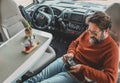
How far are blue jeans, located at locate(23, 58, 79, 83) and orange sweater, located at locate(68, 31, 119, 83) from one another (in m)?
0.10

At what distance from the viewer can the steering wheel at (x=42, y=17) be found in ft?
11.4

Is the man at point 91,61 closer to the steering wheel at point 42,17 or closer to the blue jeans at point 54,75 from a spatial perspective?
the blue jeans at point 54,75

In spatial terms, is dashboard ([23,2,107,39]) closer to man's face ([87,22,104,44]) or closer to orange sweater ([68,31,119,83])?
orange sweater ([68,31,119,83])

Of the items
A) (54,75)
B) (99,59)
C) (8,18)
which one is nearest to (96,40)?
(99,59)

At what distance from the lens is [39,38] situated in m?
2.64

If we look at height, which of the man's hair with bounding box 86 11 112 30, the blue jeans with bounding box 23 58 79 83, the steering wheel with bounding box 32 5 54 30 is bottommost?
the blue jeans with bounding box 23 58 79 83

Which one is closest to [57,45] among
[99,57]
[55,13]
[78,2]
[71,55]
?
[55,13]

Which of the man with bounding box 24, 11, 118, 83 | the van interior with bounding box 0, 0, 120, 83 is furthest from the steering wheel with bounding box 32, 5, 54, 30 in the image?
the man with bounding box 24, 11, 118, 83

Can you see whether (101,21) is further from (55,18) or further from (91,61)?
(55,18)

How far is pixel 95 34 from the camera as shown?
2084 millimetres

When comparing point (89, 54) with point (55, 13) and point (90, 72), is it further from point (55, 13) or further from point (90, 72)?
point (55, 13)

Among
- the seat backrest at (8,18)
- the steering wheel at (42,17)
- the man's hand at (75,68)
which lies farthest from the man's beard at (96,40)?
the steering wheel at (42,17)

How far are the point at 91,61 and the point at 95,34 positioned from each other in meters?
0.29

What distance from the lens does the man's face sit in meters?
2.05
